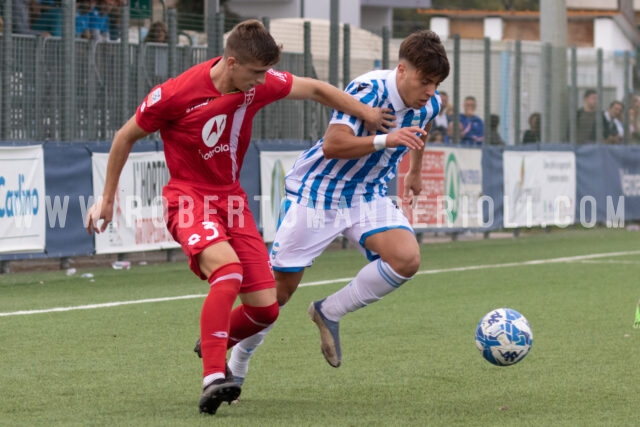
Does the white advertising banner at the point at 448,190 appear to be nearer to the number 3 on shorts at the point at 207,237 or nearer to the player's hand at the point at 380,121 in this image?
the player's hand at the point at 380,121

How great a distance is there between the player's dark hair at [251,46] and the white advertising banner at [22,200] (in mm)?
7395

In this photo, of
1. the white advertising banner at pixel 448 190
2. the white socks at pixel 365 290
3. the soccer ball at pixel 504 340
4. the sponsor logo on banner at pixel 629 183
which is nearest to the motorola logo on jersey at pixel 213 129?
the white socks at pixel 365 290

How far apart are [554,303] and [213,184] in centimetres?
559

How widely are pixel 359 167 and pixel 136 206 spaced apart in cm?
770

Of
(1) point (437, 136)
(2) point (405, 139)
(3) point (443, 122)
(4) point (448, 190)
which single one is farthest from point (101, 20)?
(2) point (405, 139)

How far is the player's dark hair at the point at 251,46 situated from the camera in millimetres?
6320

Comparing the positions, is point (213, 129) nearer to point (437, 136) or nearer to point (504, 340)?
point (504, 340)

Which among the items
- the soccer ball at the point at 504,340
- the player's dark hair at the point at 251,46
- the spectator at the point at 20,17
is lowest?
the soccer ball at the point at 504,340

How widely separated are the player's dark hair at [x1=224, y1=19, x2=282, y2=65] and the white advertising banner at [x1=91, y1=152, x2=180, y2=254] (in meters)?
8.17

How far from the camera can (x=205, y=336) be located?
638 centimetres

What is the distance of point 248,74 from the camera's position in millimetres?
6418

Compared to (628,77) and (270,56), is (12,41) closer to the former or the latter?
(270,56)

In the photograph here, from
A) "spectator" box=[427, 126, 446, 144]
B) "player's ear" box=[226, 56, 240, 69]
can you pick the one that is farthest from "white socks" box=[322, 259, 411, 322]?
"spectator" box=[427, 126, 446, 144]

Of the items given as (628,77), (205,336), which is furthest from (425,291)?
(628,77)
